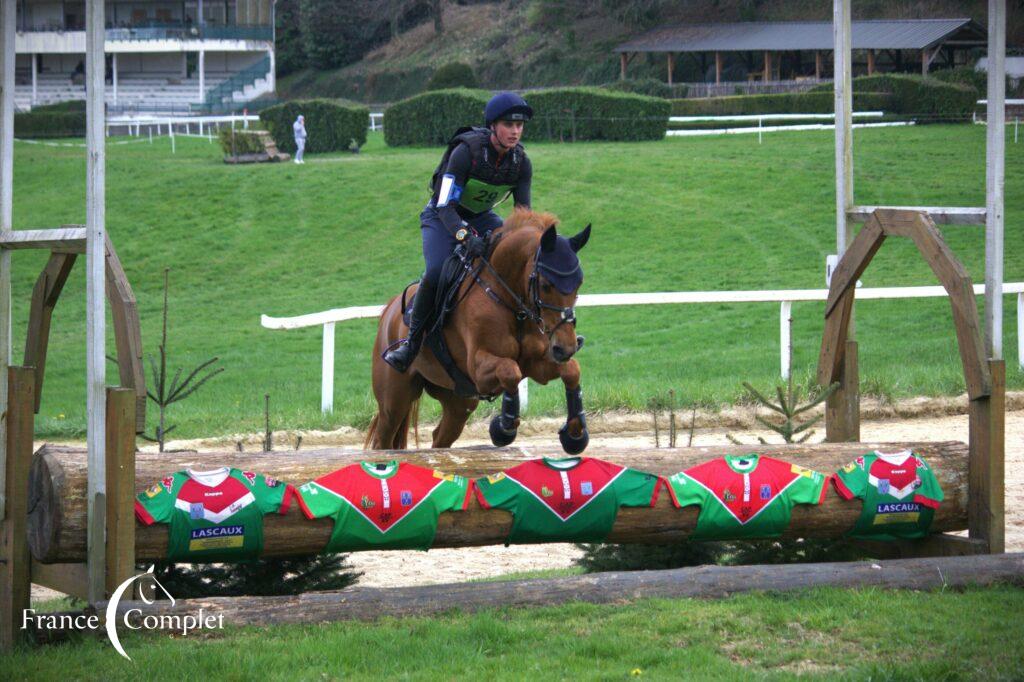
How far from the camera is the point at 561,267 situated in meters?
5.92

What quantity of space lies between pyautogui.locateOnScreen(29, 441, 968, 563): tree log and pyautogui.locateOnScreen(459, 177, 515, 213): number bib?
1.60 metres

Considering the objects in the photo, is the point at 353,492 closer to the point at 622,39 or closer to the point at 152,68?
the point at 622,39

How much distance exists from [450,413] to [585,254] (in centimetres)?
1465

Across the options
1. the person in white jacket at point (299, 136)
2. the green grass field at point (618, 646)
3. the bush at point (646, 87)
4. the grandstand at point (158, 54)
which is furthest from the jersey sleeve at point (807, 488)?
the grandstand at point (158, 54)

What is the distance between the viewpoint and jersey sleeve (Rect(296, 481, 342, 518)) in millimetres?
5473

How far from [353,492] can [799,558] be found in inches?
100.0

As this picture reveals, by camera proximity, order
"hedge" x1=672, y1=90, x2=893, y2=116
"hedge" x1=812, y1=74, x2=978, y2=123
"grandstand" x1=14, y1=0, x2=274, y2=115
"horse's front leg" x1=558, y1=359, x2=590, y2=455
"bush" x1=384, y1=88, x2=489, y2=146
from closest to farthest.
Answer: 1. "horse's front leg" x1=558, y1=359, x2=590, y2=455
2. "bush" x1=384, y1=88, x2=489, y2=146
3. "hedge" x1=812, y1=74, x2=978, y2=123
4. "hedge" x1=672, y1=90, x2=893, y2=116
5. "grandstand" x1=14, y1=0, x2=274, y2=115

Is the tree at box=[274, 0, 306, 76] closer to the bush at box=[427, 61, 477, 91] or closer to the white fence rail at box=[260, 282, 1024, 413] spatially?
the bush at box=[427, 61, 477, 91]

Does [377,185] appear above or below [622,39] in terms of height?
below

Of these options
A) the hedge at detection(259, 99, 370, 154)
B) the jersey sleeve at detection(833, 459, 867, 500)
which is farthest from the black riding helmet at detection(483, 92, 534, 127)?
the hedge at detection(259, 99, 370, 154)

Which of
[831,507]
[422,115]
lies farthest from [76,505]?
[422,115]

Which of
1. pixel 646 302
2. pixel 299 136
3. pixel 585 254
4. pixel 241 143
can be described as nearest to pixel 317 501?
pixel 646 302

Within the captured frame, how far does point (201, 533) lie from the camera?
5305 millimetres

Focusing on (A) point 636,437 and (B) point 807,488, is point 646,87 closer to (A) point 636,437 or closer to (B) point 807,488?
(A) point 636,437
